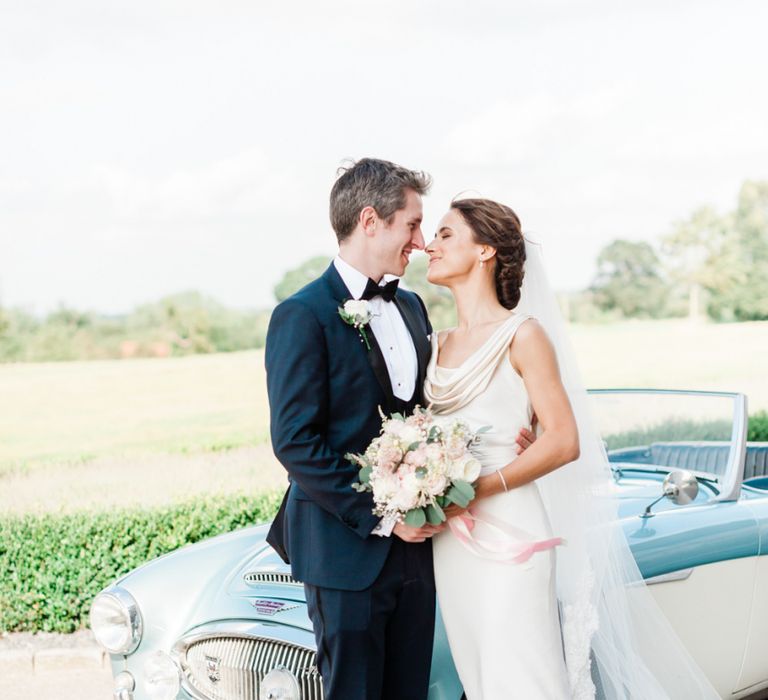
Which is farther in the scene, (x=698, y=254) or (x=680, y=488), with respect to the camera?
(x=698, y=254)

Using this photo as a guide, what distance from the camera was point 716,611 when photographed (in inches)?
134

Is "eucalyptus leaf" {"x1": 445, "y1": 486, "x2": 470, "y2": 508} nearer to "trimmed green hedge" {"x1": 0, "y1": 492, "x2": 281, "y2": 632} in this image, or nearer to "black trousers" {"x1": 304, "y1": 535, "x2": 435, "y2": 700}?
"black trousers" {"x1": 304, "y1": 535, "x2": 435, "y2": 700}

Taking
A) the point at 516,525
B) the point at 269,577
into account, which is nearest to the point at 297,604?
the point at 269,577

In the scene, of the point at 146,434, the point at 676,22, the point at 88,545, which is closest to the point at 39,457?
the point at 146,434

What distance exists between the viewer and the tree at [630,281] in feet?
37.7

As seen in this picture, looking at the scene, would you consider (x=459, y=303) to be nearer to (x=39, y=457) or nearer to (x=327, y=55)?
(x=39, y=457)

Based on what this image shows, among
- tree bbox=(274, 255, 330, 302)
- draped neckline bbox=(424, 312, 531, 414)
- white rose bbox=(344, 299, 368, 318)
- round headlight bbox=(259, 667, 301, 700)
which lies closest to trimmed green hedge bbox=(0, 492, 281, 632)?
round headlight bbox=(259, 667, 301, 700)

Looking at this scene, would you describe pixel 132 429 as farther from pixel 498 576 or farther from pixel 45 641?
pixel 498 576

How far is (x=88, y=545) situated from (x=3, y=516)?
86 cm

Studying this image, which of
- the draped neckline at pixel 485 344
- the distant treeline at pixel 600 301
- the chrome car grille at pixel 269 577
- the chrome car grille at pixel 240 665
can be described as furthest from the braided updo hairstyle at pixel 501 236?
the distant treeline at pixel 600 301

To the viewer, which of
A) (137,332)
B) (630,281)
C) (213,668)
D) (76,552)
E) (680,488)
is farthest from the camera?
(630,281)

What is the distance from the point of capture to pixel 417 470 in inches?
95.6

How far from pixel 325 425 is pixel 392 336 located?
0.37 m

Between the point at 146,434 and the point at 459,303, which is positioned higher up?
the point at 459,303
